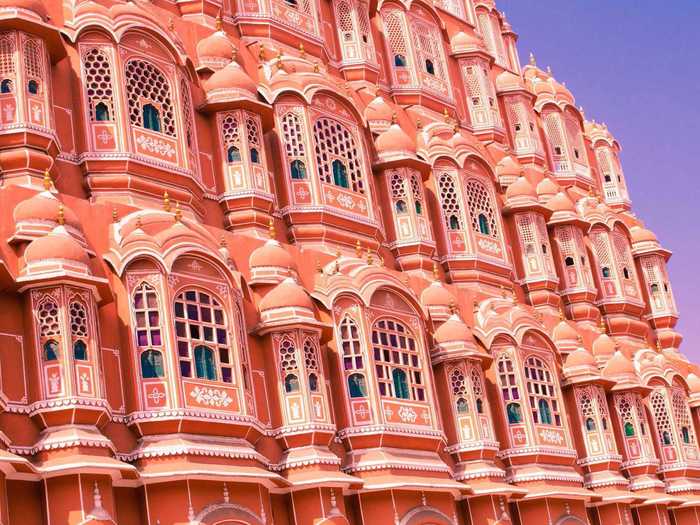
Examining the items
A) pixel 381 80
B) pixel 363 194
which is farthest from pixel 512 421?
pixel 381 80

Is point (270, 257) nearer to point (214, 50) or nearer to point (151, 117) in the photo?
point (151, 117)

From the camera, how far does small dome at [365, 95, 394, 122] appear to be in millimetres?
28422

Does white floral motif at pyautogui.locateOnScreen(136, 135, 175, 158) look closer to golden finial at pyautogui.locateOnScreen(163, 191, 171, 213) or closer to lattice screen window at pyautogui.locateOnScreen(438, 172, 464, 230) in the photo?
golden finial at pyautogui.locateOnScreen(163, 191, 171, 213)

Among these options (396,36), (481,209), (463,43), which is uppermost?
(463,43)

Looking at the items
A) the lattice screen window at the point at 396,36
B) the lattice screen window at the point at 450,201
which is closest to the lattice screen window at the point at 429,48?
the lattice screen window at the point at 396,36

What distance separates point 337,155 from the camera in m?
25.7

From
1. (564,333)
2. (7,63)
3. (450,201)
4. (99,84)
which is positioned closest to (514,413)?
(564,333)

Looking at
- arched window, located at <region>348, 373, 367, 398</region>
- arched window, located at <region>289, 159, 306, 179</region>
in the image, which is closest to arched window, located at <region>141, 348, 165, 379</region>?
arched window, located at <region>348, 373, 367, 398</region>

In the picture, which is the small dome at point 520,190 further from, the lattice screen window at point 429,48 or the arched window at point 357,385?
the arched window at point 357,385

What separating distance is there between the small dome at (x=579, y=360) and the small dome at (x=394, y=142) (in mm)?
6829

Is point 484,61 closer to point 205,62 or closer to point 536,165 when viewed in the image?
point 536,165

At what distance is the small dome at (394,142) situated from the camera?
27.5 metres

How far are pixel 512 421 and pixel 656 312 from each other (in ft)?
42.4

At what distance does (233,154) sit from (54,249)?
6.63 meters
